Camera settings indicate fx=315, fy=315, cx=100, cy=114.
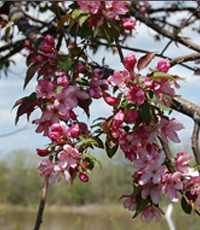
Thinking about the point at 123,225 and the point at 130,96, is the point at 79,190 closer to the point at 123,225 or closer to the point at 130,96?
the point at 123,225

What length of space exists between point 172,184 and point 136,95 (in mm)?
236

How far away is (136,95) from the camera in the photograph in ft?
2.24

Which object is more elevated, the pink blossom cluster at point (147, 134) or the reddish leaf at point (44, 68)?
the reddish leaf at point (44, 68)

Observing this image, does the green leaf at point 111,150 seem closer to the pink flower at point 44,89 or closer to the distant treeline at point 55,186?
the pink flower at point 44,89

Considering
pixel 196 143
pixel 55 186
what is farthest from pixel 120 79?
pixel 55 186

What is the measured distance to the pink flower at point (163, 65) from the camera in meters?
0.74

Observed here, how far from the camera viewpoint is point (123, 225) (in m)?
11.2

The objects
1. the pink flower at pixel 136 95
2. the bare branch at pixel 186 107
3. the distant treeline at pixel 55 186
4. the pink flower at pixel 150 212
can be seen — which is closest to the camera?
the pink flower at pixel 136 95

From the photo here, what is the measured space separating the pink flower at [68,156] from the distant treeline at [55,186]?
15.8m

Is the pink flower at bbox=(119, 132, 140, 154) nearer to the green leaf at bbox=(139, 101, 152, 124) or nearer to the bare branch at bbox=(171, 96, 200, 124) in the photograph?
the green leaf at bbox=(139, 101, 152, 124)

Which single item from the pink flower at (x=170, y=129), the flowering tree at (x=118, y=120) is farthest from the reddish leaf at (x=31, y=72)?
the pink flower at (x=170, y=129)

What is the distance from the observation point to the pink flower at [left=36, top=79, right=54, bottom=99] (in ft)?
2.64

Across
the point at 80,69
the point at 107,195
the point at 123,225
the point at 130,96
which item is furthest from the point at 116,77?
the point at 107,195

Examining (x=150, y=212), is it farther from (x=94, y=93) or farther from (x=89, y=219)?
(x=89, y=219)
